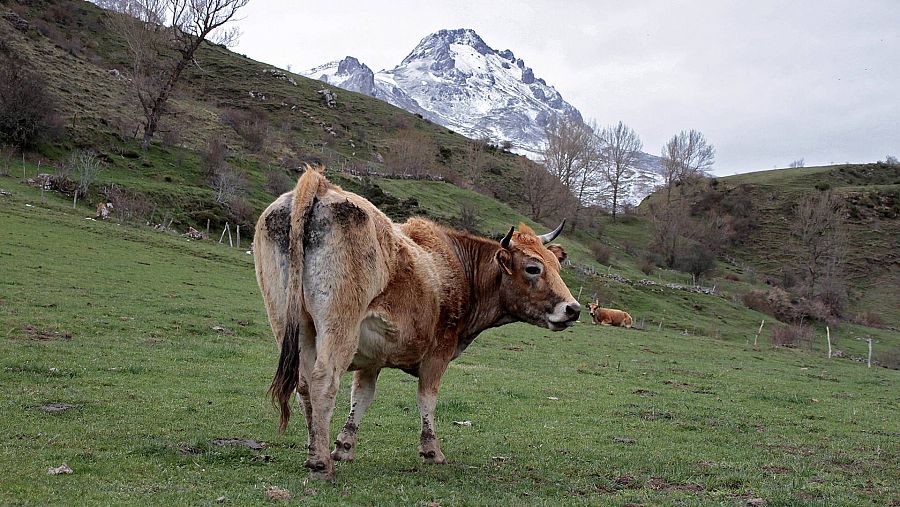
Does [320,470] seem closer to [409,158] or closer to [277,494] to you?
[277,494]

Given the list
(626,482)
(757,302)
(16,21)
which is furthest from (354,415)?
(16,21)

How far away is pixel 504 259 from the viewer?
7.60 metres

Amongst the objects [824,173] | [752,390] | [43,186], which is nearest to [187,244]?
[43,186]

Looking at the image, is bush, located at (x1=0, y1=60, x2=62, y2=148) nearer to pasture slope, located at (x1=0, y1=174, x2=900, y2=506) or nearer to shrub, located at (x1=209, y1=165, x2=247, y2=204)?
shrub, located at (x1=209, y1=165, x2=247, y2=204)

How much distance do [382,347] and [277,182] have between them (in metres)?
48.4

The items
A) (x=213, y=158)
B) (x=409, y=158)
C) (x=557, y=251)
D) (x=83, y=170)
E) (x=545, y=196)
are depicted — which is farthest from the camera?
(x=409, y=158)

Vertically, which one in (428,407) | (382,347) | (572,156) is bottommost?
(428,407)

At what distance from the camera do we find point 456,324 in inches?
289

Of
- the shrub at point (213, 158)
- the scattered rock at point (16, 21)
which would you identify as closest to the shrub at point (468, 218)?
the shrub at point (213, 158)

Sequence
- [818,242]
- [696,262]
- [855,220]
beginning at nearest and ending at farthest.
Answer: [696,262] → [818,242] → [855,220]

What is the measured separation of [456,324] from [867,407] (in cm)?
1456

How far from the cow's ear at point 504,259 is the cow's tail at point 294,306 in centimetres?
246

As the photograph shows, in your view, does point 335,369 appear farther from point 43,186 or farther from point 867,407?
point 43,186

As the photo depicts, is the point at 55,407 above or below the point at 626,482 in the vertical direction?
below
